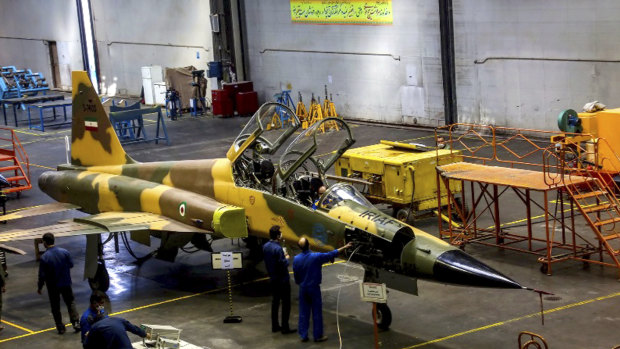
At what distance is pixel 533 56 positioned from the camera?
29.4 m

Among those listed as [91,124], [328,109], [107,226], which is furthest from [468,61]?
[107,226]

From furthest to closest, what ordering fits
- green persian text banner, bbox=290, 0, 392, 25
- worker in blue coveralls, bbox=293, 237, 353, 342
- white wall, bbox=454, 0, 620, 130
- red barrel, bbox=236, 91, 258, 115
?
1. red barrel, bbox=236, 91, 258, 115
2. green persian text banner, bbox=290, 0, 392, 25
3. white wall, bbox=454, 0, 620, 130
4. worker in blue coveralls, bbox=293, 237, 353, 342

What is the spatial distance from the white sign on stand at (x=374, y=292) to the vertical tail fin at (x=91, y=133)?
314 inches

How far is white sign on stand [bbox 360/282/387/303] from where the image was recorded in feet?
44.3

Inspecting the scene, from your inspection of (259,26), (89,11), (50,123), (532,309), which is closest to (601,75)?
(532,309)

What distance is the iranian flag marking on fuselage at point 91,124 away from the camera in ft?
65.9

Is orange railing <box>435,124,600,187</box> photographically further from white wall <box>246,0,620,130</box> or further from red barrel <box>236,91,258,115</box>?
red barrel <box>236,91,258,115</box>

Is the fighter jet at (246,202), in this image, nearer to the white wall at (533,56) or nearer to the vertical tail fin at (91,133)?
the vertical tail fin at (91,133)

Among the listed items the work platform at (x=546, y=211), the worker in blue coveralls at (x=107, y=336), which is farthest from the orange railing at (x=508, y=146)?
the worker in blue coveralls at (x=107, y=336)

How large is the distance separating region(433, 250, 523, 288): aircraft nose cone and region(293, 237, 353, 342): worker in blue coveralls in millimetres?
1472

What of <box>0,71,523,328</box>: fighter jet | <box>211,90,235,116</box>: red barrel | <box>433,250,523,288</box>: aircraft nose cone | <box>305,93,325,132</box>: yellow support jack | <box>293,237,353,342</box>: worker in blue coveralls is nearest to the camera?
<box>433,250,523,288</box>: aircraft nose cone

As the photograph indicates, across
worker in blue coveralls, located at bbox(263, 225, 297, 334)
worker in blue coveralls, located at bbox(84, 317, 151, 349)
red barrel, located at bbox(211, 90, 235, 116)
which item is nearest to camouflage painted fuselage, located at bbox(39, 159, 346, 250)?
worker in blue coveralls, located at bbox(263, 225, 297, 334)

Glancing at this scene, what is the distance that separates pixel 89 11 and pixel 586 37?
2963 centimetres

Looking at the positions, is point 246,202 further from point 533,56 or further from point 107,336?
point 533,56
